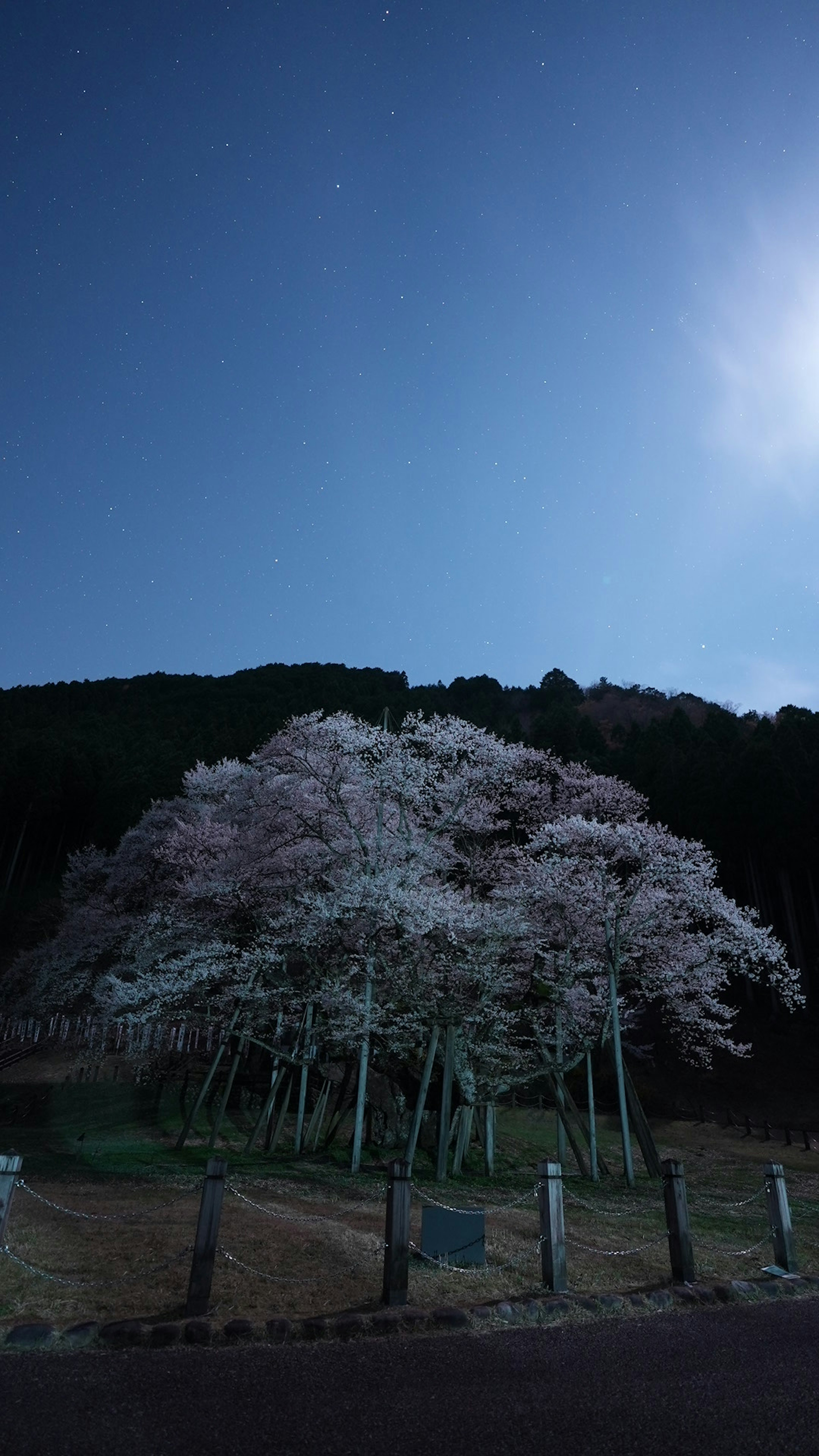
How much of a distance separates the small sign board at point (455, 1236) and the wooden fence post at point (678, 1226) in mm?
1915

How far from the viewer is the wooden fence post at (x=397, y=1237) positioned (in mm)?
6430

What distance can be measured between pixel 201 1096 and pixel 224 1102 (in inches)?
29.1

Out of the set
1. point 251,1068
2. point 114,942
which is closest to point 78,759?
point 114,942

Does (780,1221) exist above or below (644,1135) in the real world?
below

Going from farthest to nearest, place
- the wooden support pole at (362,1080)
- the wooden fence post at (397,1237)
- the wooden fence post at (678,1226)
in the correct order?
the wooden support pole at (362,1080) < the wooden fence post at (678,1226) < the wooden fence post at (397,1237)

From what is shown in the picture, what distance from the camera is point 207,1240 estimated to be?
20.4 feet

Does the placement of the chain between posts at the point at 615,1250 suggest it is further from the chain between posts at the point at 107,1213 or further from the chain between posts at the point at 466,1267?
the chain between posts at the point at 107,1213

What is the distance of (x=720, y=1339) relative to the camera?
6035mm

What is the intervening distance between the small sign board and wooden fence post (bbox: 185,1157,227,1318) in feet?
7.16

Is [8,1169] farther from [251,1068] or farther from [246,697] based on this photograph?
[246,697]

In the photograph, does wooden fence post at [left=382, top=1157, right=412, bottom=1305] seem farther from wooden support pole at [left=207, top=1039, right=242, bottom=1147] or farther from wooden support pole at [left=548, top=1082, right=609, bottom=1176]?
wooden support pole at [left=207, top=1039, right=242, bottom=1147]

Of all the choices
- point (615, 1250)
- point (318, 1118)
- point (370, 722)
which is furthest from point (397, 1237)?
point (370, 722)

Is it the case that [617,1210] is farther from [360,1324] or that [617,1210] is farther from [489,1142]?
[360,1324]

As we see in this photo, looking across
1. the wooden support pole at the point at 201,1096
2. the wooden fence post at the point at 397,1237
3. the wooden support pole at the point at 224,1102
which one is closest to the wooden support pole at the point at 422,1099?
the wooden support pole at the point at 201,1096
